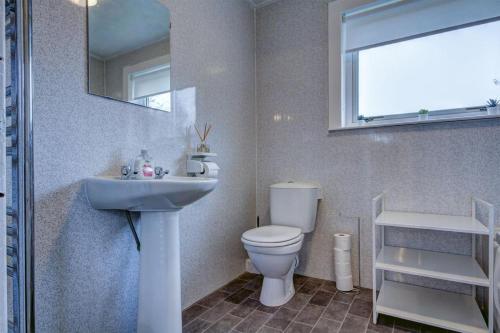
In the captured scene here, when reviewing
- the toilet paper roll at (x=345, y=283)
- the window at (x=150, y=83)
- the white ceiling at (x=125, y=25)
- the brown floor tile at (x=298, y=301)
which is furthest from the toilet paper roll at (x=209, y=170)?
the toilet paper roll at (x=345, y=283)

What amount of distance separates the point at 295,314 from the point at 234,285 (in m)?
0.58

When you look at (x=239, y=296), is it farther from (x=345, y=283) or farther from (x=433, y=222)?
(x=433, y=222)

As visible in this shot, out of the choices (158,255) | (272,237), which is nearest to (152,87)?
(158,255)

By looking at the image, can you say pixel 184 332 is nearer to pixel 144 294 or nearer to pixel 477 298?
pixel 144 294

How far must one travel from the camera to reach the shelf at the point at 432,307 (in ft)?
4.54

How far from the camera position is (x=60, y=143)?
3.69 ft

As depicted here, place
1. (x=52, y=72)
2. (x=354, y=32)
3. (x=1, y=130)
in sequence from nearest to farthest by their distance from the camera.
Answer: (x=1, y=130) < (x=52, y=72) < (x=354, y=32)

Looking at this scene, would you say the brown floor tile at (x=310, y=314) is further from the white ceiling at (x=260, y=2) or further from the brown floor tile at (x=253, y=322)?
the white ceiling at (x=260, y=2)

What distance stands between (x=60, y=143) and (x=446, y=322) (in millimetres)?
2011

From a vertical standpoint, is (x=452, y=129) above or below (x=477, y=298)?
above

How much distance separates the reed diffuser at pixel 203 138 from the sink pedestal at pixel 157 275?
66 centimetres

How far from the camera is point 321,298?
1.87 m

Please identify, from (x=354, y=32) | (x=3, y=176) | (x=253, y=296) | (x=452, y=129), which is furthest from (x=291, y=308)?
(x=354, y=32)

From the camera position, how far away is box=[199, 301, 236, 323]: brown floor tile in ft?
5.35
